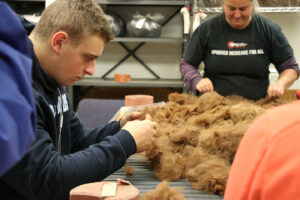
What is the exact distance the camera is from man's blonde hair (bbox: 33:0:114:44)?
89 centimetres

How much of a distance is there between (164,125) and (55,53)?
0.58 metres

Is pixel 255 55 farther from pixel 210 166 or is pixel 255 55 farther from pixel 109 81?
pixel 109 81

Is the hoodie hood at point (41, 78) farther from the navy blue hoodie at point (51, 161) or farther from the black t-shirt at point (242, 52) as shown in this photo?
the black t-shirt at point (242, 52)

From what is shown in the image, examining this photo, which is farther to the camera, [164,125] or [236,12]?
[236,12]

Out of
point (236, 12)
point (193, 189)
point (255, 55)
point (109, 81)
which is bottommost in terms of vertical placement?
point (109, 81)

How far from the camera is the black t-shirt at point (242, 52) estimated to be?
1853 mm

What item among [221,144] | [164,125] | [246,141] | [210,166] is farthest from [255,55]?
Answer: [246,141]

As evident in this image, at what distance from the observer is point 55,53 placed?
903 mm

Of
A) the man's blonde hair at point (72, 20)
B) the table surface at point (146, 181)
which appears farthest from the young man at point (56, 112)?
the table surface at point (146, 181)

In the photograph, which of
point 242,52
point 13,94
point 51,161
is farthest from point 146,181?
point 242,52

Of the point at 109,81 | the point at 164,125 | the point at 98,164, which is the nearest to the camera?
the point at 98,164

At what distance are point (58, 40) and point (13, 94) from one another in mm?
556

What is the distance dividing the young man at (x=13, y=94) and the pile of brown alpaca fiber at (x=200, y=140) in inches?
27.0

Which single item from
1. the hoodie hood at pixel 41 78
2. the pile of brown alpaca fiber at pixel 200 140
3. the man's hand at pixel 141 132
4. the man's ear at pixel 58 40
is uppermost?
the man's ear at pixel 58 40
